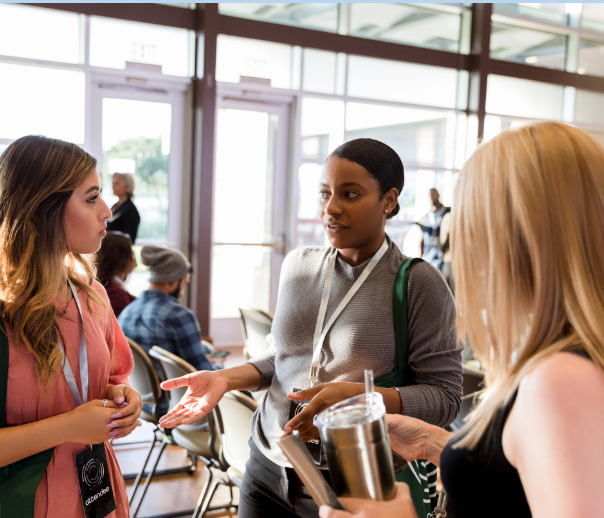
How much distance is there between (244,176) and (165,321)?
4208mm

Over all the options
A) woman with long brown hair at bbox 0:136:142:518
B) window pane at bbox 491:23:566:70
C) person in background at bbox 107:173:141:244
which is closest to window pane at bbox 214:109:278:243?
person in background at bbox 107:173:141:244

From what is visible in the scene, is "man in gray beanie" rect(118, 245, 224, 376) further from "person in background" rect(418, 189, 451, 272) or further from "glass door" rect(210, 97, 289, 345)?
"person in background" rect(418, 189, 451, 272)

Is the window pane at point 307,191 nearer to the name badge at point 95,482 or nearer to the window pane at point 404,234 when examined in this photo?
the window pane at point 404,234

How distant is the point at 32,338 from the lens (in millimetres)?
1318

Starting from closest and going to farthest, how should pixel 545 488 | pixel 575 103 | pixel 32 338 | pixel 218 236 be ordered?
pixel 545 488 → pixel 32 338 → pixel 218 236 → pixel 575 103

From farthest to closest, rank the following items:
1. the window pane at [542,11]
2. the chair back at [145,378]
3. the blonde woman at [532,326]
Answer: the window pane at [542,11] < the chair back at [145,378] < the blonde woman at [532,326]

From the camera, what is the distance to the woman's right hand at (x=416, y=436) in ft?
3.82

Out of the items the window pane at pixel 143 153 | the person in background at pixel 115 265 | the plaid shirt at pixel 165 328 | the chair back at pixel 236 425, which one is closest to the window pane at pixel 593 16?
the window pane at pixel 143 153

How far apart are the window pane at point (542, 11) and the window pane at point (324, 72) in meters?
2.63

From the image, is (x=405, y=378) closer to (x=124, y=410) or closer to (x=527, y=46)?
(x=124, y=410)

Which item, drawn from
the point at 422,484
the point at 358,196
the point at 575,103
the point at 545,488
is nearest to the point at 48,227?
the point at 358,196

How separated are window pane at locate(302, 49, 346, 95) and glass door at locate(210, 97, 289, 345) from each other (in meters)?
0.47

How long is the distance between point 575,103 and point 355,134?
A: 13.3ft

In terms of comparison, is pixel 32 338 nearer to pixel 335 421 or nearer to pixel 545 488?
pixel 335 421
